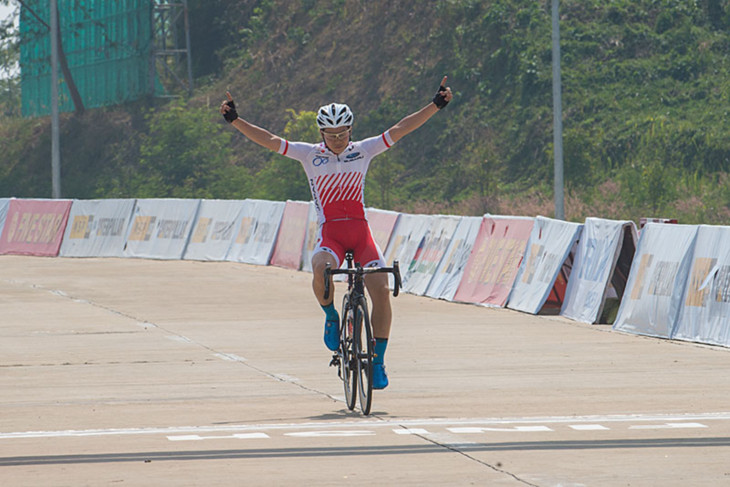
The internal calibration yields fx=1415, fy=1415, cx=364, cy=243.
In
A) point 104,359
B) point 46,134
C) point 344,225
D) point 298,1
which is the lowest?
point 104,359

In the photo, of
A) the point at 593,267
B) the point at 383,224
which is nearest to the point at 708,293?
the point at 593,267

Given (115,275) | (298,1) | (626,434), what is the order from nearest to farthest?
(626,434) < (115,275) < (298,1)

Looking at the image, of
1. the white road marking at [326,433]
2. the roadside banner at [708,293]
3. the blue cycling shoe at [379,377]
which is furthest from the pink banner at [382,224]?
the white road marking at [326,433]

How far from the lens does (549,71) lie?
48719 mm

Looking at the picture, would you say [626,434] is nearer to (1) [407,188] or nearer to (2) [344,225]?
(2) [344,225]

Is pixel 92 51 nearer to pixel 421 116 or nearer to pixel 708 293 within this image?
pixel 708 293

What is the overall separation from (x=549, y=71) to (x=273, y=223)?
20.7 metres

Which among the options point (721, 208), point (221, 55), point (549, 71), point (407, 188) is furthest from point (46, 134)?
point (721, 208)

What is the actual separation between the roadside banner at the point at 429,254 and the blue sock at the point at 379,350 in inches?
474

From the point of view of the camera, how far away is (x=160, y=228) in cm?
3416

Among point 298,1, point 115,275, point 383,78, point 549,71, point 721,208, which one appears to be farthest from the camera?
point 298,1

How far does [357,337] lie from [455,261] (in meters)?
12.0

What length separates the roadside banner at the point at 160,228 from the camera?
3341cm

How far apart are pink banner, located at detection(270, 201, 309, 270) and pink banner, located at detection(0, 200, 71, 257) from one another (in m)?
8.19
